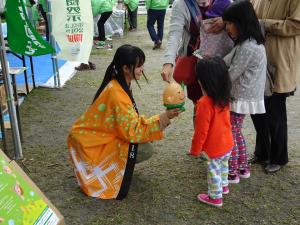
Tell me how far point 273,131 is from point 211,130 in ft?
2.71

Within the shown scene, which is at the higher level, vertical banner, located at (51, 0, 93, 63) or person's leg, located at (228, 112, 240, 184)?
vertical banner, located at (51, 0, 93, 63)

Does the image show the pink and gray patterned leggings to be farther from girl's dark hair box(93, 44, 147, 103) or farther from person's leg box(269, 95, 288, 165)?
girl's dark hair box(93, 44, 147, 103)

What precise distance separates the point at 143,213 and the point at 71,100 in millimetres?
3044

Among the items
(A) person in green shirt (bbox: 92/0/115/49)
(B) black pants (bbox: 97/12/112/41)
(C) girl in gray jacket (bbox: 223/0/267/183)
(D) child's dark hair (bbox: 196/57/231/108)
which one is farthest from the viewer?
(B) black pants (bbox: 97/12/112/41)

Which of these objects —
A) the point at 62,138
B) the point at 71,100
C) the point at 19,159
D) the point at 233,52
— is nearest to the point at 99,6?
the point at 71,100

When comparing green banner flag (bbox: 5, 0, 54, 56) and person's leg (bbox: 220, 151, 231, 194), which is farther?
green banner flag (bbox: 5, 0, 54, 56)

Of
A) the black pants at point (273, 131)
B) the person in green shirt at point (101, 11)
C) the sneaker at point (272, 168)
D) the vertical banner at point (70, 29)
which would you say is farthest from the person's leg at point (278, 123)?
the person in green shirt at point (101, 11)

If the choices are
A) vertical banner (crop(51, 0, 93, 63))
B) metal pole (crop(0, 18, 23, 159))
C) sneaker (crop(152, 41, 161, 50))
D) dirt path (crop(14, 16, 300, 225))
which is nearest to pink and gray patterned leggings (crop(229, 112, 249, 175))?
dirt path (crop(14, 16, 300, 225))

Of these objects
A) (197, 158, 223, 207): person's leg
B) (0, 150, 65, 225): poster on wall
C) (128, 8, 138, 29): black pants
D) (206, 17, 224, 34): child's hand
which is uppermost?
(206, 17, 224, 34): child's hand

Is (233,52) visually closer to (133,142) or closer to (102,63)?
(133,142)

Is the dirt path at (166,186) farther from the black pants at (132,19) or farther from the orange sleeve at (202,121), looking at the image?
the black pants at (132,19)

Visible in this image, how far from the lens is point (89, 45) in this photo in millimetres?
5148

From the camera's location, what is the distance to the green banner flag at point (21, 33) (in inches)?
137

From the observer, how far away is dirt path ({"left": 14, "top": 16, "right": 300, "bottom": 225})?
280 centimetres
